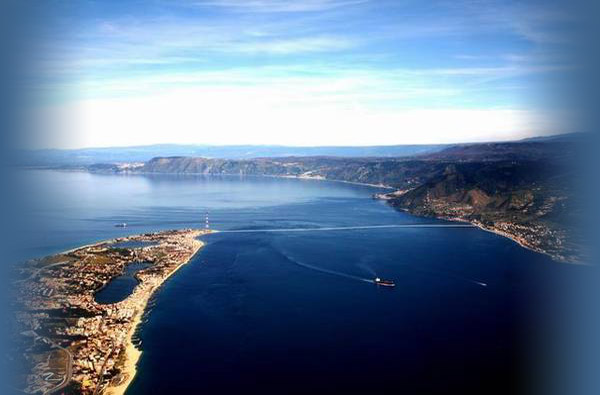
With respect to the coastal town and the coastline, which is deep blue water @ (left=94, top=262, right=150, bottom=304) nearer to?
the coastal town

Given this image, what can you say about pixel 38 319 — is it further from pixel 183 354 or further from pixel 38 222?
pixel 38 222

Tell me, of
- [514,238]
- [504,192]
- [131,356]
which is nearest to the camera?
[131,356]

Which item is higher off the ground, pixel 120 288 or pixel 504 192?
pixel 504 192

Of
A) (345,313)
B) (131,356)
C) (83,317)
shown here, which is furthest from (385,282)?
(83,317)

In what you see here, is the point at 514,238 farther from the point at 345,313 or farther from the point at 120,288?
the point at 120,288

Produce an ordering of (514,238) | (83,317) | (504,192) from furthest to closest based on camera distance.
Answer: (504,192), (514,238), (83,317)

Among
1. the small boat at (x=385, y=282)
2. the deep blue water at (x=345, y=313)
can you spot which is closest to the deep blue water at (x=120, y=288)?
the deep blue water at (x=345, y=313)
